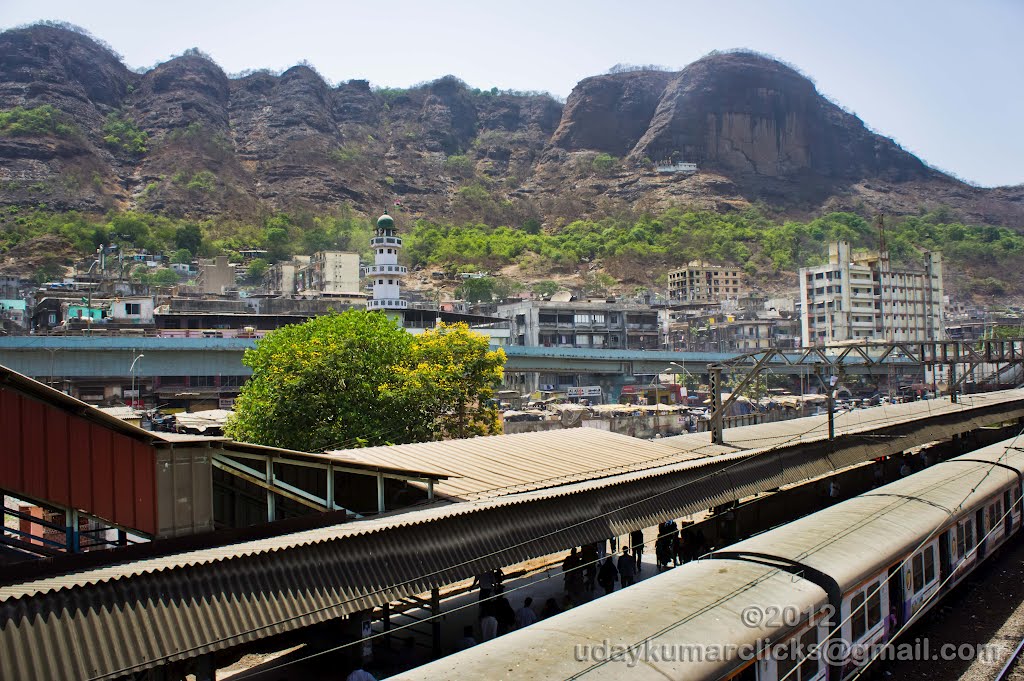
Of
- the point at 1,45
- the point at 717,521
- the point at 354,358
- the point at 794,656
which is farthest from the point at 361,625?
the point at 1,45

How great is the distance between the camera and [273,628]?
9016 millimetres

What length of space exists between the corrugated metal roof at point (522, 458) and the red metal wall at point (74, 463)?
298 cm

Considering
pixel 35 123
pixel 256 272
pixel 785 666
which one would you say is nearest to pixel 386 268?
pixel 256 272

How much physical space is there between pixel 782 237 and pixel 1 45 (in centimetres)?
19582

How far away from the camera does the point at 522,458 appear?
17.0 meters

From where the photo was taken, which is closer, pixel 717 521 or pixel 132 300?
pixel 717 521

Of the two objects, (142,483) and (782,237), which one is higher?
(782,237)

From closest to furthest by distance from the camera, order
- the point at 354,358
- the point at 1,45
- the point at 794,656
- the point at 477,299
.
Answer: the point at 794,656
the point at 354,358
the point at 477,299
the point at 1,45

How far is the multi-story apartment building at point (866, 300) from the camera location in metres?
98.4

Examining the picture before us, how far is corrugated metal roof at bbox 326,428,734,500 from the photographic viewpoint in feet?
47.2

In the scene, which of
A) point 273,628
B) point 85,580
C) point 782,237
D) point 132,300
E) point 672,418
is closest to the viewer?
point 85,580

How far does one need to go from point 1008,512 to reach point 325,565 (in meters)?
17.6

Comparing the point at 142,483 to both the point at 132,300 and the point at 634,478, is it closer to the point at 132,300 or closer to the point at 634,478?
the point at 634,478

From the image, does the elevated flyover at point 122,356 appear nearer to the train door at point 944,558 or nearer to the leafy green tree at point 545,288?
the train door at point 944,558
